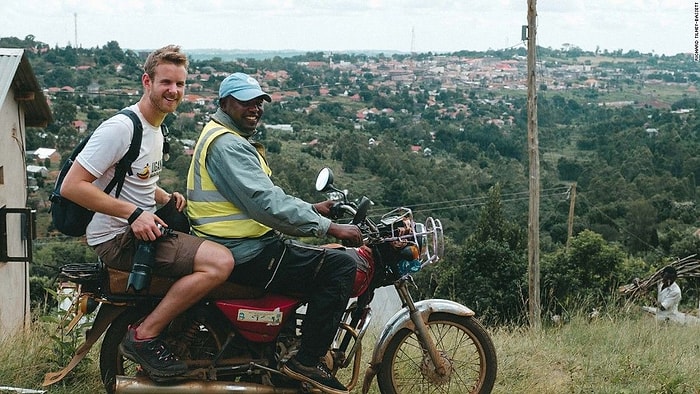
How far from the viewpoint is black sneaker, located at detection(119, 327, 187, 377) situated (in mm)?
4422

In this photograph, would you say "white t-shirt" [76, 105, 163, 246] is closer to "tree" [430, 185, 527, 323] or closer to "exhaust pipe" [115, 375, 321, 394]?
"exhaust pipe" [115, 375, 321, 394]

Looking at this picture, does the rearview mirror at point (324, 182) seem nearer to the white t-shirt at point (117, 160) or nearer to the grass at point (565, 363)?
the white t-shirt at point (117, 160)

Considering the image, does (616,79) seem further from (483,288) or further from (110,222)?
(110,222)

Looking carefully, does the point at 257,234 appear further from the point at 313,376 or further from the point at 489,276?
the point at 489,276

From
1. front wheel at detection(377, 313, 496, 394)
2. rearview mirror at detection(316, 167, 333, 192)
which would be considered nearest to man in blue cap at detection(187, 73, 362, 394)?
rearview mirror at detection(316, 167, 333, 192)

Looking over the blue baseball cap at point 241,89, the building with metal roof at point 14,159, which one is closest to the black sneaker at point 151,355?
the blue baseball cap at point 241,89

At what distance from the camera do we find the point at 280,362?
15.1 ft

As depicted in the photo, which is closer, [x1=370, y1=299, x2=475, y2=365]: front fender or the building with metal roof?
[x1=370, y1=299, x2=475, y2=365]: front fender

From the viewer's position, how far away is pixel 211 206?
14.6 feet

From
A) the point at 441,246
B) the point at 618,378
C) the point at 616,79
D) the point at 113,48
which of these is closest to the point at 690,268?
the point at 618,378

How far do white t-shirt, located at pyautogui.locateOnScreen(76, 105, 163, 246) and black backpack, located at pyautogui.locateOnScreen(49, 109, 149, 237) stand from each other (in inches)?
0.9

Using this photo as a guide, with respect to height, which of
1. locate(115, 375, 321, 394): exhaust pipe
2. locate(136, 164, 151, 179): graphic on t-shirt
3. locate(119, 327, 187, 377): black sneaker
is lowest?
locate(115, 375, 321, 394): exhaust pipe

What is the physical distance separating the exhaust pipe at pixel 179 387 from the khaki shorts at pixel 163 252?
55 cm

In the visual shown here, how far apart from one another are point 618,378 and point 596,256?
22.2 meters
